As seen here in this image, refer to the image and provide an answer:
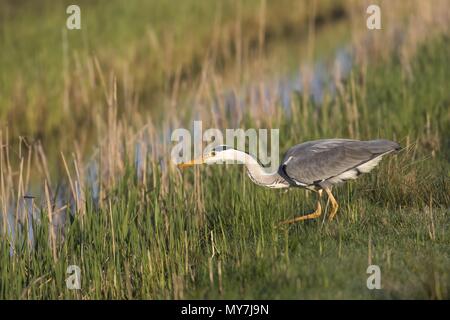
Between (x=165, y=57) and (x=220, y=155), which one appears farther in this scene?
(x=165, y=57)

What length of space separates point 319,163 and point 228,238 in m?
1.18

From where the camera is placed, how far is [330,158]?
24.1 ft

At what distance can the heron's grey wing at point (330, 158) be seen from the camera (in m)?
7.23

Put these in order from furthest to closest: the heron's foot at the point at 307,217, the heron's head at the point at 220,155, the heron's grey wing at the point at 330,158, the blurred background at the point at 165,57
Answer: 1. the blurred background at the point at 165,57
2. the heron's head at the point at 220,155
3. the heron's grey wing at the point at 330,158
4. the heron's foot at the point at 307,217

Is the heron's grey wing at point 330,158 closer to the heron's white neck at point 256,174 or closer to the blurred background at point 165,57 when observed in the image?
the heron's white neck at point 256,174

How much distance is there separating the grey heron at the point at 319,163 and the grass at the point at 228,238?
19cm

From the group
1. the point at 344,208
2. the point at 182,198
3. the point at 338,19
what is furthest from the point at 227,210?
the point at 338,19

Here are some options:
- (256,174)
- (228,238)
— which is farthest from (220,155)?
(228,238)

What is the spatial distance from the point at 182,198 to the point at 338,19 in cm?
1509

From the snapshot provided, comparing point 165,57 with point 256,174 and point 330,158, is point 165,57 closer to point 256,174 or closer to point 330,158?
point 256,174

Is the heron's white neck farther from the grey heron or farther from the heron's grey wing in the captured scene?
the heron's grey wing

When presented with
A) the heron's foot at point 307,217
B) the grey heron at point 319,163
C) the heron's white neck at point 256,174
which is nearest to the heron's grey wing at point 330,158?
the grey heron at point 319,163

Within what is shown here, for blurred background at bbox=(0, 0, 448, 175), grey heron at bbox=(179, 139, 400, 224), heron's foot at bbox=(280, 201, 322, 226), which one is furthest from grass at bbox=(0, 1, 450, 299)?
blurred background at bbox=(0, 0, 448, 175)

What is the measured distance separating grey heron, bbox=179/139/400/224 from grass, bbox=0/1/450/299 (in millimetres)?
187
